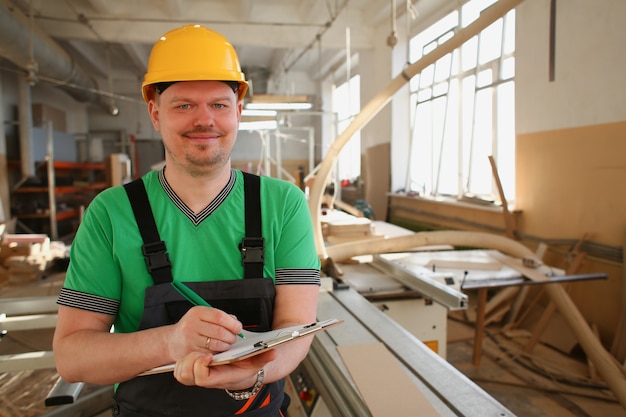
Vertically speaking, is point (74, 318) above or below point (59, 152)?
below

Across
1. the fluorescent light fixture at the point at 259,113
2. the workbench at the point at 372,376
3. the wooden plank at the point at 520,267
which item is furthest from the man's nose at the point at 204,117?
Result: the fluorescent light fixture at the point at 259,113

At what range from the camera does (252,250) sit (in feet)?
3.71

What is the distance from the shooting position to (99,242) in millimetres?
1070

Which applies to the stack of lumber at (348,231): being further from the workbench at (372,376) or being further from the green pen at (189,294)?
the green pen at (189,294)

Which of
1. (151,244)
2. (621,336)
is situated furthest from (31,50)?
(621,336)

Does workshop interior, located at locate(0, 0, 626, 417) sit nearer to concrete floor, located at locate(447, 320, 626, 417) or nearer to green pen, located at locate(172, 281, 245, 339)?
concrete floor, located at locate(447, 320, 626, 417)

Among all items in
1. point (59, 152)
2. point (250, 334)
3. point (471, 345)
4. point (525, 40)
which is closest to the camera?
point (250, 334)

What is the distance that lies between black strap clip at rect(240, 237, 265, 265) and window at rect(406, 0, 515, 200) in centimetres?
448

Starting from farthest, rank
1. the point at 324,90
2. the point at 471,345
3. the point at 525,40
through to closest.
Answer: the point at 324,90 → the point at 525,40 → the point at 471,345

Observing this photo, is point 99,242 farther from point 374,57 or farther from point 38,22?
point 374,57

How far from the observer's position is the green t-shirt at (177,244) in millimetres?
1057

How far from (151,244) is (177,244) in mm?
63

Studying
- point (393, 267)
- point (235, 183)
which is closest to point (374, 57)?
point (393, 267)

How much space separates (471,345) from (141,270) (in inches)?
149
